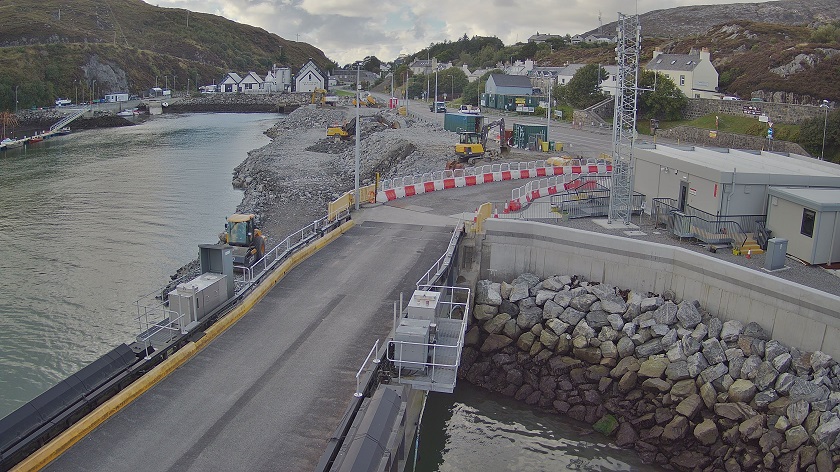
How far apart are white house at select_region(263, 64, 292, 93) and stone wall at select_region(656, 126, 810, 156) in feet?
384

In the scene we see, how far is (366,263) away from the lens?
65.9 ft

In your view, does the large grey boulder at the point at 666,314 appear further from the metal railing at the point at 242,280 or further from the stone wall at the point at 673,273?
the metal railing at the point at 242,280

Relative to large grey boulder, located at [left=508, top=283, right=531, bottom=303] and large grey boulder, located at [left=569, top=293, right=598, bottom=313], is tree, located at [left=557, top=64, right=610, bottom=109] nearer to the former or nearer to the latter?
large grey boulder, located at [left=508, top=283, right=531, bottom=303]

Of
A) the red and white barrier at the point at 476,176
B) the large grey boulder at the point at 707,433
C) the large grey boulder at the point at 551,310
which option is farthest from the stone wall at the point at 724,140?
the large grey boulder at the point at 707,433

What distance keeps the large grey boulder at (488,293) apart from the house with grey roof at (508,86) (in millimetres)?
74862

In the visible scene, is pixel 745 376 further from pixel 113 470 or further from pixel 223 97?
pixel 223 97

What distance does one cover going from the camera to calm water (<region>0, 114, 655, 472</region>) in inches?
632

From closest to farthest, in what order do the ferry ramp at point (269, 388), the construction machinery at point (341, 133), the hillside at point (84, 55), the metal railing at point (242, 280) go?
the ferry ramp at point (269, 388)
the metal railing at point (242, 280)
the construction machinery at point (341, 133)
the hillside at point (84, 55)

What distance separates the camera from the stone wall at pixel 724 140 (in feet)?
140

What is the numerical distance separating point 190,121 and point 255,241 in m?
91.2

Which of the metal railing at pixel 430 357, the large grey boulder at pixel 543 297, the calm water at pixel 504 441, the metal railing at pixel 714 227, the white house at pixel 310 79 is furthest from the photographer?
the white house at pixel 310 79

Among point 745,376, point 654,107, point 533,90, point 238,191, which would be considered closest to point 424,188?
point 745,376

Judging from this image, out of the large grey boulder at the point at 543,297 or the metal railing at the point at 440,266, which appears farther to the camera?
the large grey boulder at the point at 543,297

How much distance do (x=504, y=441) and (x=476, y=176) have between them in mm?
17953
